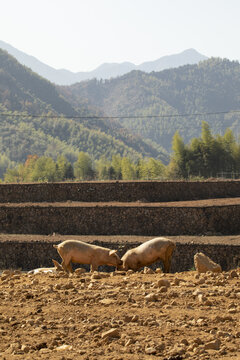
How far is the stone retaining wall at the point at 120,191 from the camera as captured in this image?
111 ft

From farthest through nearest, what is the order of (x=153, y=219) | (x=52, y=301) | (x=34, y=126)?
(x=34, y=126), (x=153, y=219), (x=52, y=301)

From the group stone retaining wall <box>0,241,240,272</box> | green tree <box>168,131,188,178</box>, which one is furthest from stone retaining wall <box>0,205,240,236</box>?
green tree <box>168,131,188,178</box>

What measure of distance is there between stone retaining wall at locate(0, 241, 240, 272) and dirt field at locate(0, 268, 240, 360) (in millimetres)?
11423

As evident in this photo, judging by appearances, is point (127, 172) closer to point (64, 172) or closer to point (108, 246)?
point (64, 172)

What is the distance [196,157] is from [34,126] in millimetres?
114455

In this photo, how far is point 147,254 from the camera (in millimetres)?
15008

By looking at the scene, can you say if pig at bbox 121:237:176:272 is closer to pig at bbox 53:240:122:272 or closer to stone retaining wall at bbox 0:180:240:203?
pig at bbox 53:240:122:272

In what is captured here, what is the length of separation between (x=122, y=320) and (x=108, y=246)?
51.9 ft

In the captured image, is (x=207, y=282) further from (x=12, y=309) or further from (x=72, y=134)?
(x=72, y=134)

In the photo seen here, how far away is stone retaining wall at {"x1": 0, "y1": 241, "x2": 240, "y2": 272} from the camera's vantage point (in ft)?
70.3

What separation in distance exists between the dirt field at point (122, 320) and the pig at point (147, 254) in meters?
4.73

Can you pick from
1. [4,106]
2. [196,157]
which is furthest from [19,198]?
[4,106]

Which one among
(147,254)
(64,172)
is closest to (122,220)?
(147,254)

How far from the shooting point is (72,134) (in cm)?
17062
